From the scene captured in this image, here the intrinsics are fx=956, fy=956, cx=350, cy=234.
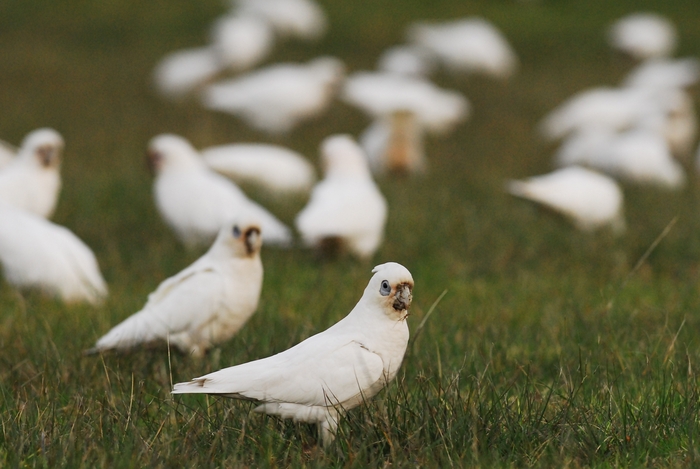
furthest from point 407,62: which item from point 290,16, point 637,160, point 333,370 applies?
point 333,370

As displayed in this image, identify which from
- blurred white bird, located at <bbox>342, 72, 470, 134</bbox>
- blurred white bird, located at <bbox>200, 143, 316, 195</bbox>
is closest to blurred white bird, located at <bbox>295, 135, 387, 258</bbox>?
blurred white bird, located at <bbox>200, 143, 316, 195</bbox>

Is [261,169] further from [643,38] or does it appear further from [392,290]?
[643,38]

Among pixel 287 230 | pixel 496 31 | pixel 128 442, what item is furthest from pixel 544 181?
pixel 496 31

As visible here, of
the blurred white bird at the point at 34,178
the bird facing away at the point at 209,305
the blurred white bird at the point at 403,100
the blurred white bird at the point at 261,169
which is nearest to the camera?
the bird facing away at the point at 209,305

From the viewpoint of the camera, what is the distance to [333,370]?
291 cm

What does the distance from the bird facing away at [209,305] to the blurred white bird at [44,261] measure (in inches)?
58.5

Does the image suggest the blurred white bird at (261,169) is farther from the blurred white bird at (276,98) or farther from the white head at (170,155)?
the blurred white bird at (276,98)

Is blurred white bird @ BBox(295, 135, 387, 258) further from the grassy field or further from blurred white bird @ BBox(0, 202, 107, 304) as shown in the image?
blurred white bird @ BBox(0, 202, 107, 304)

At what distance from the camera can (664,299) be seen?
5465mm

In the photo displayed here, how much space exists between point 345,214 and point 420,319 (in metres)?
1.64

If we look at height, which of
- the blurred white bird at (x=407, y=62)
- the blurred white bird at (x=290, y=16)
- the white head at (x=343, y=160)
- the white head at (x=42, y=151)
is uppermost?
the blurred white bird at (x=290, y=16)

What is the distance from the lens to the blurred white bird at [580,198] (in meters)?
7.30

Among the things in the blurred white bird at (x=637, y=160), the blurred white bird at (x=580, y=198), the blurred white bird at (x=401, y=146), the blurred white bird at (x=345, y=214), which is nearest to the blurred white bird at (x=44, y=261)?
the blurred white bird at (x=345, y=214)

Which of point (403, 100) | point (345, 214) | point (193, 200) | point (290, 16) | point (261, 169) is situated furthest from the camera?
point (290, 16)
